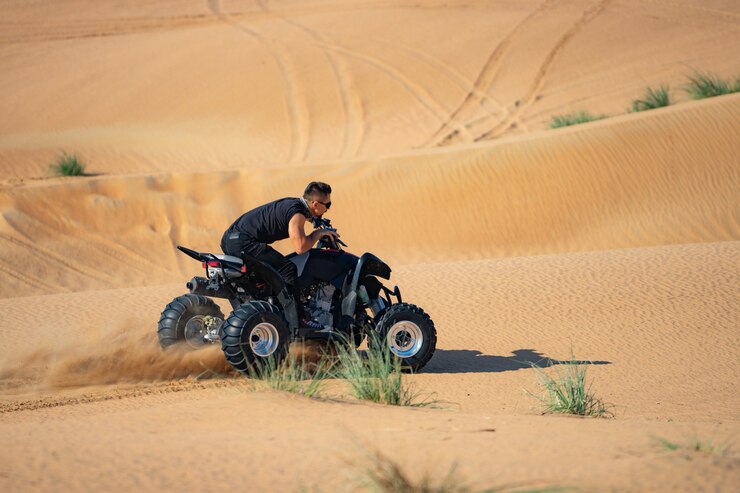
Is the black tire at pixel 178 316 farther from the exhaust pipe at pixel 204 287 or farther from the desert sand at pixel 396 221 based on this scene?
the exhaust pipe at pixel 204 287

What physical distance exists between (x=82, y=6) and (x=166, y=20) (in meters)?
4.37

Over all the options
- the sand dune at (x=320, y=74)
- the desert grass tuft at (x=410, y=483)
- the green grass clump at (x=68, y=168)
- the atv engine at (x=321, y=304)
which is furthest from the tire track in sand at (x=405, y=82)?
the desert grass tuft at (x=410, y=483)

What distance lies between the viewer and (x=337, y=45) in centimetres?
3153

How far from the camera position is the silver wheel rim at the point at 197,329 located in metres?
7.96

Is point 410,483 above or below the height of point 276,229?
below

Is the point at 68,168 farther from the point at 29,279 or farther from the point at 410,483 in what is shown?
the point at 410,483

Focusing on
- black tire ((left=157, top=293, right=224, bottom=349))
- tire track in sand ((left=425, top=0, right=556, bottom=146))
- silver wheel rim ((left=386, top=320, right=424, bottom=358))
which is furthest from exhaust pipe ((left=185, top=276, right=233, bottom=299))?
tire track in sand ((left=425, top=0, right=556, bottom=146))

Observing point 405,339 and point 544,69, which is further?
point 544,69

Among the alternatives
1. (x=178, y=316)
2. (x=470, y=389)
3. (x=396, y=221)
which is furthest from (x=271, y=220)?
(x=396, y=221)

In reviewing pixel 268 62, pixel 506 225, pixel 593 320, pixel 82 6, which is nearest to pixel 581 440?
pixel 593 320

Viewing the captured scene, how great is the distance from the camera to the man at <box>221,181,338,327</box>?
24.9ft

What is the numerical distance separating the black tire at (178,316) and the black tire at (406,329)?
1515 millimetres

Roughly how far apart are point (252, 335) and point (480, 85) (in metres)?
21.4

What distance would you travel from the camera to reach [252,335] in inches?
292
